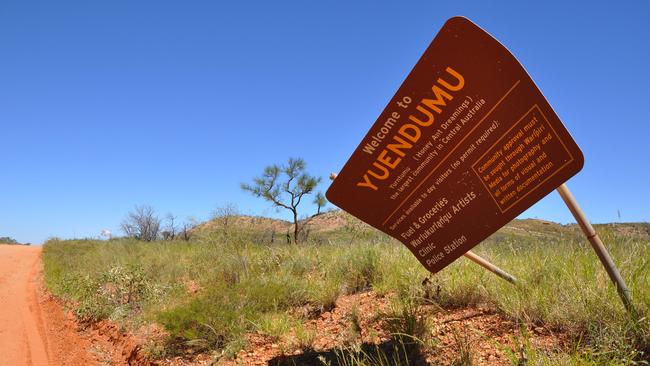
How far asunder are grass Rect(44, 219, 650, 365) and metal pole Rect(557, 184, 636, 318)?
18 cm

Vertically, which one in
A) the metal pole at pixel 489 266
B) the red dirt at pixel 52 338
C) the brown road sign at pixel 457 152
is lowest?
the red dirt at pixel 52 338

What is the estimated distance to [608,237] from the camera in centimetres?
438

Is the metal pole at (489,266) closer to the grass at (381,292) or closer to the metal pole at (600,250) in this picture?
the grass at (381,292)

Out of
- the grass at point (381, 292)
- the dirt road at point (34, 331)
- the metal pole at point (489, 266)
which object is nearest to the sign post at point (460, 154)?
the grass at point (381, 292)

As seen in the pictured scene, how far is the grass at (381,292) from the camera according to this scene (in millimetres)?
3168

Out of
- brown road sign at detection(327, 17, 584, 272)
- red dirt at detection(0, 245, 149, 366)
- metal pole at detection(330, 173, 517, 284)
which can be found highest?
brown road sign at detection(327, 17, 584, 272)

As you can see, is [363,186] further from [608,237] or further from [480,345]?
[608,237]

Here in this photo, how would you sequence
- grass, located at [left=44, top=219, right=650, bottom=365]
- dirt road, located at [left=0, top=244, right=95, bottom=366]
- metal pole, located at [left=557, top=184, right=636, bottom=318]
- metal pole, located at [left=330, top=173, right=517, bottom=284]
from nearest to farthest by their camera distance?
metal pole, located at [left=557, top=184, right=636, bottom=318]
grass, located at [left=44, top=219, right=650, bottom=365]
metal pole, located at [left=330, top=173, right=517, bottom=284]
dirt road, located at [left=0, top=244, right=95, bottom=366]

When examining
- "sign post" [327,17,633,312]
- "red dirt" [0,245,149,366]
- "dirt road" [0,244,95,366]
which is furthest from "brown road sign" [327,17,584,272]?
"dirt road" [0,244,95,366]

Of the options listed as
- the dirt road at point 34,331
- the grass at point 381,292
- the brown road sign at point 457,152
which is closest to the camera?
the brown road sign at point 457,152

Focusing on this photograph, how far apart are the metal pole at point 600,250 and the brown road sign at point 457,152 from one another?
1.09 ft

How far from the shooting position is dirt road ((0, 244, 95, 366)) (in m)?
6.45

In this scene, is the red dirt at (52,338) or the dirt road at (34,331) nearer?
the red dirt at (52,338)

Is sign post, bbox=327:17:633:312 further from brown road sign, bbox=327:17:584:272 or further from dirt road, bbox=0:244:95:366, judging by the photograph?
dirt road, bbox=0:244:95:366
